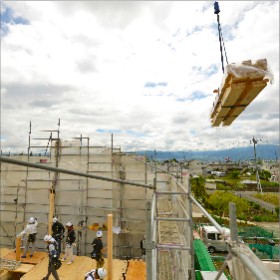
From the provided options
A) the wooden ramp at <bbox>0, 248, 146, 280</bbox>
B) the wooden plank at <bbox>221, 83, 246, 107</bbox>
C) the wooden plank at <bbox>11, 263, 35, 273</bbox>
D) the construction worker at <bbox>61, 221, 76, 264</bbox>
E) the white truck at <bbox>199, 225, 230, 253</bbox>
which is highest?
the wooden plank at <bbox>221, 83, 246, 107</bbox>

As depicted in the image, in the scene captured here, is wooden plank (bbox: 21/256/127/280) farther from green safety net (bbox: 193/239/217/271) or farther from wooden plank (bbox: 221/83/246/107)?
wooden plank (bbox: 221/83/246/107)

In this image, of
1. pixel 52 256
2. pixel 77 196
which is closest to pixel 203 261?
pixel 52 256

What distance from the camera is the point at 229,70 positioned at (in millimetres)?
3895

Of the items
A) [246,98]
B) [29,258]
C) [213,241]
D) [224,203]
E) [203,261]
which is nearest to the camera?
[246,98]

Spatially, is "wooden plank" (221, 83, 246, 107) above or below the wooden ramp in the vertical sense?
above

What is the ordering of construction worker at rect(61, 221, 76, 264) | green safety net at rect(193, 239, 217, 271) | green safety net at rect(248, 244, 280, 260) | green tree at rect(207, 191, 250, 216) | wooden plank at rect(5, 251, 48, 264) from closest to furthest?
1. green safety net at rect(193, 239, 217, 271)
2. construction worker at rect(61, 221, 76, 264)
3. wooden plank at rect(5, 251, 48, 264)
4. green safety net at rect(248, 244, 280, 260)
5. green tree at rect(207, 191, 250, 216)

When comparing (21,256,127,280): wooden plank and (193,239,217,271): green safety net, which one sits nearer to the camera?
(21,256,127,280): wooden plank

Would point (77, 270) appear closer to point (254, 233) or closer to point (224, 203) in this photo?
point (254, 233)

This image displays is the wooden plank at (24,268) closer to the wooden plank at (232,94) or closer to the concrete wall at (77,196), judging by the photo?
the concrete wall at (77,196)

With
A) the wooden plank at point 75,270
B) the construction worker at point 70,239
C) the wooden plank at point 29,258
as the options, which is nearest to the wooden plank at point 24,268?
the wooden plank at point 29,258

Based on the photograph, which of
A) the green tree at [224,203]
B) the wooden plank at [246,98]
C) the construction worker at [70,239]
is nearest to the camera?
the wooden plank at [246,98]

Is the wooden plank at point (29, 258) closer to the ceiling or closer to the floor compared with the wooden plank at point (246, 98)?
closer to the floor

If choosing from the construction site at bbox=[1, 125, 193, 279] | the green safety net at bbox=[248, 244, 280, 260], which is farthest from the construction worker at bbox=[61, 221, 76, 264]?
the green safety net at bbox=[248, 244, 280, 260]

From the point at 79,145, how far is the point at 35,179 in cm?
298
